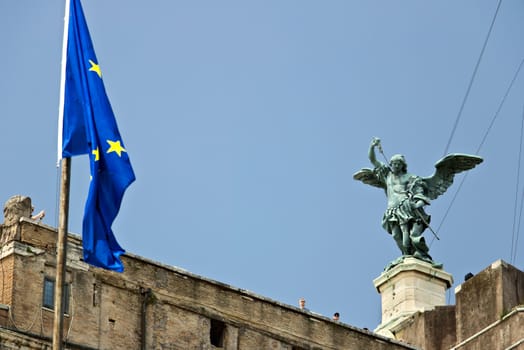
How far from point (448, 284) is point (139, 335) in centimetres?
1525

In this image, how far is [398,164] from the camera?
228ft

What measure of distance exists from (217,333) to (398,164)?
13.8m

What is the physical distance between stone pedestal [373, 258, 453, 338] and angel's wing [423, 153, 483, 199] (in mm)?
2786

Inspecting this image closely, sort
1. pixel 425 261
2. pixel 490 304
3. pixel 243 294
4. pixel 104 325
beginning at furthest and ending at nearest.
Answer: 1. pixel 425 261
2. pixel 490 304
3. pixel 243 294
4. pixel 104 325

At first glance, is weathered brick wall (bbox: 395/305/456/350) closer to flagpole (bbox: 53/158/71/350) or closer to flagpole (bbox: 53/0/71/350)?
flagpole (bbox: 53/0/71/350)

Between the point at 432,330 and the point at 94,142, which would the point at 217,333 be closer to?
the point at 432,330

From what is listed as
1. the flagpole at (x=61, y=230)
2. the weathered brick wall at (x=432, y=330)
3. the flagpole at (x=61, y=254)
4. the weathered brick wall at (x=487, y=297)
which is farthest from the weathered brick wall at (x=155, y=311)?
the flagpole at (x=61, y=254)

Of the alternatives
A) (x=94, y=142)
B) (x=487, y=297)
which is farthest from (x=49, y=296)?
(x=487, y=297)

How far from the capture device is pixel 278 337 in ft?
191

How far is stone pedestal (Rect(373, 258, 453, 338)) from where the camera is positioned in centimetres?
6669

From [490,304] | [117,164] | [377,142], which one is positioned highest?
[377,142]

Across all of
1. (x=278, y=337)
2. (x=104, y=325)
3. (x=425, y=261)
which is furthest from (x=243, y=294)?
(x=425, y=261)

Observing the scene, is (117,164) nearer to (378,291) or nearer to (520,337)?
(520,337)

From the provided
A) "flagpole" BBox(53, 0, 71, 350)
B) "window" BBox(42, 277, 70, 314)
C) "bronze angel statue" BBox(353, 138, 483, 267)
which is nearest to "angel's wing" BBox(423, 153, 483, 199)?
"bronze angel statue" BBox(353, 138, 483, 267)
